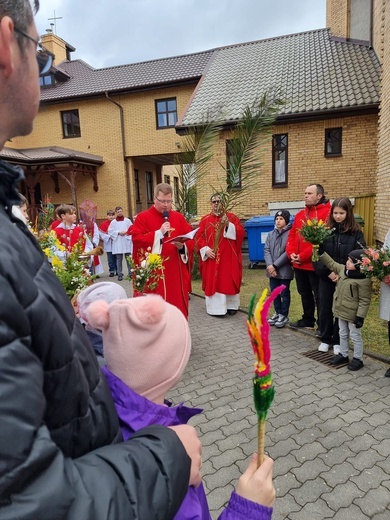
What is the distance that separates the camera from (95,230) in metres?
10.3

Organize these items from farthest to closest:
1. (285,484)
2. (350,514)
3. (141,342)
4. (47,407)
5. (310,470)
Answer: (310,470) → (285,484) → (350,514) → (141,342) → (47,407)

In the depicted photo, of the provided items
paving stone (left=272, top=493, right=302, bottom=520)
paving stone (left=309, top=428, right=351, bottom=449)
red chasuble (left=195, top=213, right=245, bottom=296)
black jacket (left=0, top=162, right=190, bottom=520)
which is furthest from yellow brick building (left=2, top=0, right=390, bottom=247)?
paving stone (left=272, top=493, right=302, bottom=520)

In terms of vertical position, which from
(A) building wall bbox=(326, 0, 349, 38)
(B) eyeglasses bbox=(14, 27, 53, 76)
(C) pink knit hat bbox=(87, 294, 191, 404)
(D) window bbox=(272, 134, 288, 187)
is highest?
(A) building wall bbox=(326, 0, 349, 38)

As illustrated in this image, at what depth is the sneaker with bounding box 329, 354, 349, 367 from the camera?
457cm

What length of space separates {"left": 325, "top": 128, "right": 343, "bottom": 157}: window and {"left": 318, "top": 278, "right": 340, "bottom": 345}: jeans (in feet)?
29.8

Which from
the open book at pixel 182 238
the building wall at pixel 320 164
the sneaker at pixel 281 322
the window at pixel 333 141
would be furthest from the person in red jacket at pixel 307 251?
the window at pixel 333 141

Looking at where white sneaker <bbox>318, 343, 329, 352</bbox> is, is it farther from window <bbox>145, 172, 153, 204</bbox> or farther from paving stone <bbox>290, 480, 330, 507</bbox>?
window <bbox>145, 172, 153, 204</bbox>

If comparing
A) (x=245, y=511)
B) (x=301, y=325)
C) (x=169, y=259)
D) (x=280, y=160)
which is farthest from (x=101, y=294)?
(x=280, y=160)

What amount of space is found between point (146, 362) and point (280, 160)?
13148 mm

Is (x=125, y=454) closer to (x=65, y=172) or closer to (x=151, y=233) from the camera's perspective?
(x=151, y=233)

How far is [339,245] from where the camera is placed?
4582 millimetres

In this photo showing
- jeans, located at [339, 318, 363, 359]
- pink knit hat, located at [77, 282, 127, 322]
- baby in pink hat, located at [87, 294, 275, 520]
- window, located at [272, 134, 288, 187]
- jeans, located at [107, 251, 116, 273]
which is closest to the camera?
baby in pink hat, located at [87, 294, 275, 520]

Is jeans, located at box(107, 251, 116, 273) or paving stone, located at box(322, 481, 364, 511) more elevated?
jeans, located at box(107, 251, 116, 273)

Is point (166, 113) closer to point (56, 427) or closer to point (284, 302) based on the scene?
point (284, 302)
